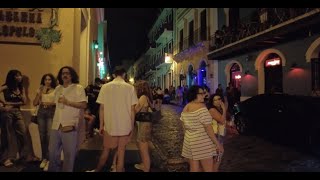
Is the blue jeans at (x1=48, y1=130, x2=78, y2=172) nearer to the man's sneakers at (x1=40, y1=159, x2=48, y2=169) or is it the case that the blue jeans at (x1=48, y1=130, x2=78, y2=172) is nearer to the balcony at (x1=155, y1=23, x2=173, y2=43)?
the man's sneakers at (x1=40, y1=159, x2=48, y2=169)

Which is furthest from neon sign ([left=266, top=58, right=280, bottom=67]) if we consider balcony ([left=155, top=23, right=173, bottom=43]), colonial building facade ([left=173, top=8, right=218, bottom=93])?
balcony ([left=155, top=23, right=173, bottom=43])

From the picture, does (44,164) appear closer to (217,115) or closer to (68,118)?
(68,118)

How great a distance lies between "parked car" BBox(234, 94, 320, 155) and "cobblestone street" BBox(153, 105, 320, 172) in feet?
1.25

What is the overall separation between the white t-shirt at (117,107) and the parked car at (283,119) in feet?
17.0

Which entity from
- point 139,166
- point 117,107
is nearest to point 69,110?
point 117,107

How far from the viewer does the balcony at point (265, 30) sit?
1467cm

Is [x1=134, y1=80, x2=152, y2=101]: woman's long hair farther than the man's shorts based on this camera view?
Yes

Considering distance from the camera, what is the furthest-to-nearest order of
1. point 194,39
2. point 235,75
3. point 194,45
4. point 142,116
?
1. point 194,39
2. point 194,45
3. point 235,75
4. point 142,116

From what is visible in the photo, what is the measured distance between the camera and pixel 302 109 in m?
9.71

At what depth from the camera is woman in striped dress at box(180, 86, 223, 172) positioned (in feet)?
17.1

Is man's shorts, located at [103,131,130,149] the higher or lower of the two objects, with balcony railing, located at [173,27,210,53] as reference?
lower

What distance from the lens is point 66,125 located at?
5629 millimetres

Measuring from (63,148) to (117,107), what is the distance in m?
1.05


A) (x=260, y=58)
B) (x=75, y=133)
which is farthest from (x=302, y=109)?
(x=260, y=58)
